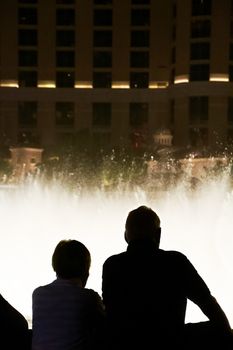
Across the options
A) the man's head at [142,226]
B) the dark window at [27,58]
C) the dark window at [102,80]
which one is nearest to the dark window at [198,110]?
the dark window at [102,80]

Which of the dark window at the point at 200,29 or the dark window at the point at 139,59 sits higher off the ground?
the dark window at the point at 200,29

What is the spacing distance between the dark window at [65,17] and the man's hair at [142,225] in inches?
2244

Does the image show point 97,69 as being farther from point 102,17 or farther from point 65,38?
point 102,17

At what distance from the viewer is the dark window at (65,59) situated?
59250mm

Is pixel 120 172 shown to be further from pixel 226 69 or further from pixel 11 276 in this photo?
pixel 11 276

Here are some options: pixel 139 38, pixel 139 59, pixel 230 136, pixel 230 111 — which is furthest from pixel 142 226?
pixel 139 38

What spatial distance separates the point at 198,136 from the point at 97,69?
10669mm

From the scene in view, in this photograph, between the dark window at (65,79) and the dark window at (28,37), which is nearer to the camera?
the dark window at (28,37)

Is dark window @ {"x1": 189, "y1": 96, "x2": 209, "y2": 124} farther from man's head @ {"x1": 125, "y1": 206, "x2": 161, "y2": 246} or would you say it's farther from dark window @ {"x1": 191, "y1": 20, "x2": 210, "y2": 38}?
man's head @ {"x1": 125, "y1": 206, "x2": 161, "y2": 246}

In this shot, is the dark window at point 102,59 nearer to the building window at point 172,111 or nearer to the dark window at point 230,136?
the building window at point 172,111

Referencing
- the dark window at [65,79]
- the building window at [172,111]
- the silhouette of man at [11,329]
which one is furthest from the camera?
the dark window at [65,79]

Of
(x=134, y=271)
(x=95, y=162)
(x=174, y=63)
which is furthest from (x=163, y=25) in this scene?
(x=134, y=271)

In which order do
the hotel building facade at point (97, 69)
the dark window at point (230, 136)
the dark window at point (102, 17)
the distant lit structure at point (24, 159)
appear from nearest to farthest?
the distant lit structure at point (24, 159) < the dark window at point (230, 136) < the hotel building facade at point (97, 69) < the dark window at point (102, 17)

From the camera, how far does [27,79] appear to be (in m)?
59.5
